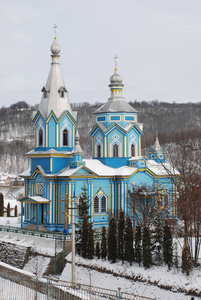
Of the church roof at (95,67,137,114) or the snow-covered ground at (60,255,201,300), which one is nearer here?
the snow-covered ground at (60,255,201,300)

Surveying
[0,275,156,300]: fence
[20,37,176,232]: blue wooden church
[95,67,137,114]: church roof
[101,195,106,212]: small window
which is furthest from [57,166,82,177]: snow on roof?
[0,275,156,300]: fence

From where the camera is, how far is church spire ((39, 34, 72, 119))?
30.9m

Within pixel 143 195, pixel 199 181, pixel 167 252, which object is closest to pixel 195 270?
pixel 167 252

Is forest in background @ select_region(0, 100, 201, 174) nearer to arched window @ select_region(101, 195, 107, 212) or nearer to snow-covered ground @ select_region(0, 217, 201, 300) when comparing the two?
arched window @ select_region(101, 195, 107, 212)

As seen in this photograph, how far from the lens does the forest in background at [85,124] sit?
10493 cm

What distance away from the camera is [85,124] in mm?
123375

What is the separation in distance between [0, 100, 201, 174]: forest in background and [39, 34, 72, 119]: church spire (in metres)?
54.4

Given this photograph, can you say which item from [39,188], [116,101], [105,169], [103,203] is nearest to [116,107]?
[116,101]

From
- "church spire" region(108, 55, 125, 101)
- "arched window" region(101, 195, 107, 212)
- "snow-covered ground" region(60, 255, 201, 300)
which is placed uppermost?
"church spire" region(108, 55, 125, 101)

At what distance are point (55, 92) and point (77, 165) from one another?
17.0 feet

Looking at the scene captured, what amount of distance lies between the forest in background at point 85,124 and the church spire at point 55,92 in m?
54.4

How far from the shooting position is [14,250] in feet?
88.2

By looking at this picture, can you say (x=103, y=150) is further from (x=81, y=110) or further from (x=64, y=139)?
(x=81, y=110)

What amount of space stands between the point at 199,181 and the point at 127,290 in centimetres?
629
